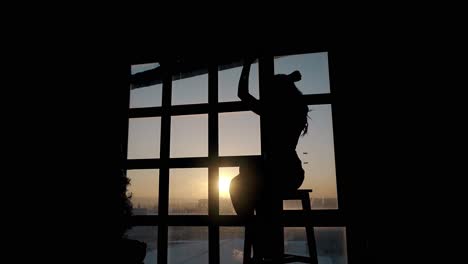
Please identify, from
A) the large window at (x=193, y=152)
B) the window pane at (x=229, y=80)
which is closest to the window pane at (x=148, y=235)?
the large window at (x=193, y=152)

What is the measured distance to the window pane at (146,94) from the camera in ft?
6.24

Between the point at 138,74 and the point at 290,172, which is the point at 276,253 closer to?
the point at 290,172

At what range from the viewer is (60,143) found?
1.57 meters

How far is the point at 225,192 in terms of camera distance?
1688 millimetres

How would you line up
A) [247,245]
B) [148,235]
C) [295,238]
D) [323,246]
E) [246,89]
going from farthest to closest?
[323,246], [148,235], [295,238], [246,89], [247,245]

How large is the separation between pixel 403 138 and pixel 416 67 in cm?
40

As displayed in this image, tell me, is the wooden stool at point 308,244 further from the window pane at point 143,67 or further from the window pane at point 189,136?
the window pane at point 143,67

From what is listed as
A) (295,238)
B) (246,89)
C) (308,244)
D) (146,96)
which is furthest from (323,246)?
(146,96)

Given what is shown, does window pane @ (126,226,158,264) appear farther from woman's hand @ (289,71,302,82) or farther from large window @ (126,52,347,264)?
woman's hand @ (289,71,302,82)

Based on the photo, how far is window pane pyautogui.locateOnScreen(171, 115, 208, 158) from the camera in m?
1.77

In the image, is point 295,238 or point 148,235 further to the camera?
point 148,235

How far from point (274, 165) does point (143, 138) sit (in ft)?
3.38

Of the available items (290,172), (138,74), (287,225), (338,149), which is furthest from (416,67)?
(138,74)

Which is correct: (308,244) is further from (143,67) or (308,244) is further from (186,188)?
(143,67)
